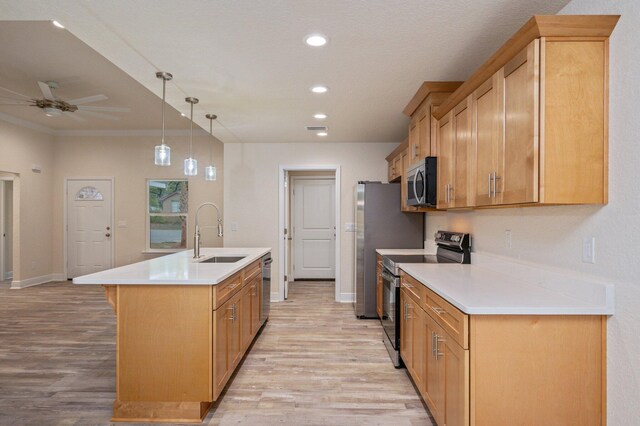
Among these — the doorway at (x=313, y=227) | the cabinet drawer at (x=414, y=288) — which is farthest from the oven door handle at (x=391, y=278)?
the doorway at (x=313, y=227)

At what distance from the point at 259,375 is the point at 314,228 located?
4349 millimetres

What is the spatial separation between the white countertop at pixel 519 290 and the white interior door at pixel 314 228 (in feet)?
14.7

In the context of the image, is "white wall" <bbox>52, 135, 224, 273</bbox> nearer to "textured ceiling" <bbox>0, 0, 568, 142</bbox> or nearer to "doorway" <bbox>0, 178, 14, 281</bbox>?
"doorway" <bbox>0, 178, 14, 281</bbox>

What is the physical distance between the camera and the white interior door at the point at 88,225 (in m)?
Result: 6.52

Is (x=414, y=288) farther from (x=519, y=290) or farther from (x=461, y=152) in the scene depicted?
(x=461, y=152)

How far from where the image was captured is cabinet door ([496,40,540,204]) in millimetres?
1617

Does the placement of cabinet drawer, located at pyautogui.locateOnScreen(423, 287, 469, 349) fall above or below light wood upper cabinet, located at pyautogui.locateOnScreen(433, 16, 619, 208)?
below

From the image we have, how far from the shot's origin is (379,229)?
4.45 meters

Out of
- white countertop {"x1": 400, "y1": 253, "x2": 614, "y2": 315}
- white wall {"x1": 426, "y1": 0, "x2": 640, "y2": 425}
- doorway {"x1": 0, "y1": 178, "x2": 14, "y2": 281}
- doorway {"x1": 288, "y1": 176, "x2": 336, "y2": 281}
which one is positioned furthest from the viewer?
doorway {"x1": 288, "y1": 176, "x2": 336, "y2": 281}

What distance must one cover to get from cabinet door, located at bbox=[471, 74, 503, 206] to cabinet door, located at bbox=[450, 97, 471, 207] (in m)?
0.08

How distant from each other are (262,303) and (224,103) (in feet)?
6.89

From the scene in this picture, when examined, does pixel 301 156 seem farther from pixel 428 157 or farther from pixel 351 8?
pixel 351 8

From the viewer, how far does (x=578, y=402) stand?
1587mm

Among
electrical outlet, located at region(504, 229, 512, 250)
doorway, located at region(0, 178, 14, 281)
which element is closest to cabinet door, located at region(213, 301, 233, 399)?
electrical outlet, located at region(504, 229, 512, 250)
